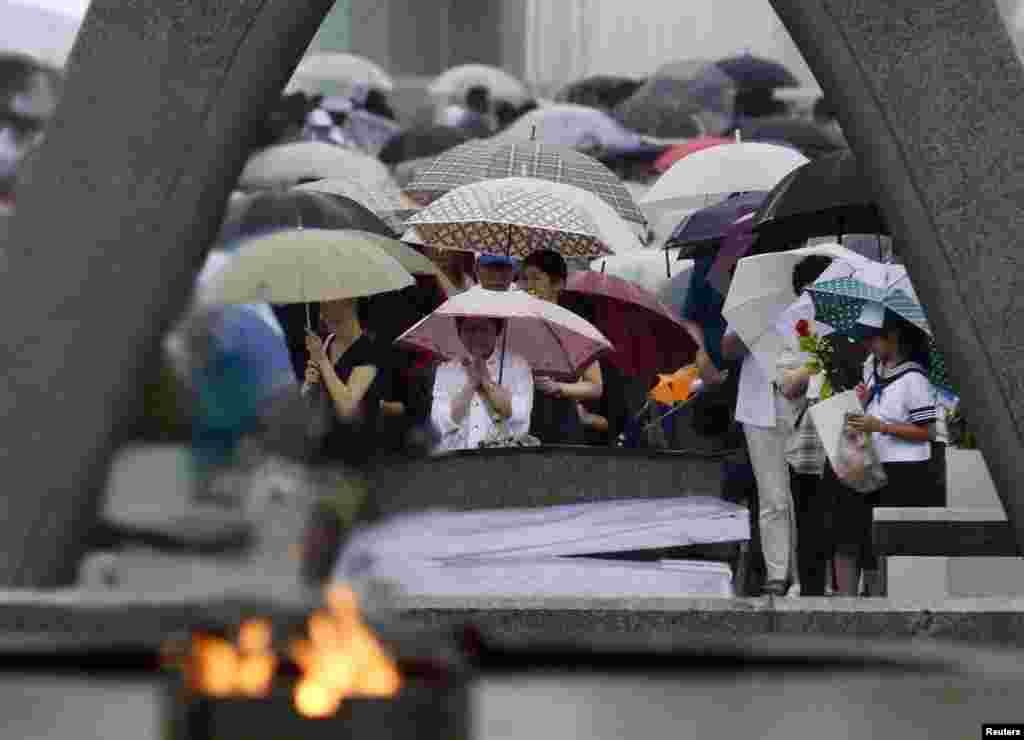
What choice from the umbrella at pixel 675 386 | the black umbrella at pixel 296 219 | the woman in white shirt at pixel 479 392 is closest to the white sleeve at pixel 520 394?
the woman in white shirt at pixel 479 392

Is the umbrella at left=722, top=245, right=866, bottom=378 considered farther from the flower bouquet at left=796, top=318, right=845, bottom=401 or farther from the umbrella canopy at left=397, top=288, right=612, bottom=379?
the umbrella canopy at left=397, top=288, right=612, bottom=379

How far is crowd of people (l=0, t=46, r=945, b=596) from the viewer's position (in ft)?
34.7

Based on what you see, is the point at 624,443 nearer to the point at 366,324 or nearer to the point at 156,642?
the point at 366,324

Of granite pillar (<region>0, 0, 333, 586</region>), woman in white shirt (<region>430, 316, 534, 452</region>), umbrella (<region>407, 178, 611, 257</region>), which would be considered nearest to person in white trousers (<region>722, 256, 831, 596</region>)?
umbrella (<region>407, 178, 611, 257</region>)

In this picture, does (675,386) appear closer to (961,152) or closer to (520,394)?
(520,394)

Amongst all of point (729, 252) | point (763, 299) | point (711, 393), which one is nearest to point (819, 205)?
point (763, 299)

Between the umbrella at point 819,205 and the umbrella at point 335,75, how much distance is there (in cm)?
1477

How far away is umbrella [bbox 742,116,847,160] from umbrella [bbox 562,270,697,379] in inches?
330

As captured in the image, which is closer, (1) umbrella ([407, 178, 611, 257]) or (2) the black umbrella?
(2) the black umbrella

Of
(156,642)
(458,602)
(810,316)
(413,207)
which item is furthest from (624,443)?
(156,642)

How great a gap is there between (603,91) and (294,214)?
28046 mm

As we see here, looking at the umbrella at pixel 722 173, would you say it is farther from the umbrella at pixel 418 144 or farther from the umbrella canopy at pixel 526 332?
the umbrella at pixel 418 144

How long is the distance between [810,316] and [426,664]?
8.10 meters

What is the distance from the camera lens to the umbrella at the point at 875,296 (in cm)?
1104
